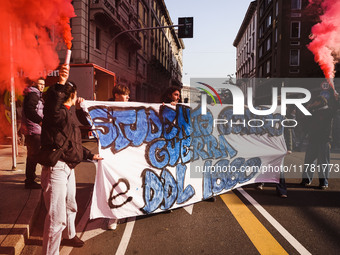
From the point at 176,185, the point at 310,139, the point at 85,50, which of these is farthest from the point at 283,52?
the point at 176,185

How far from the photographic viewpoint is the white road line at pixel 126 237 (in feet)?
9.66

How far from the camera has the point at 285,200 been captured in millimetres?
4621

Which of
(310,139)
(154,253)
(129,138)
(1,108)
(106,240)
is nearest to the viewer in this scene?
(154,253)

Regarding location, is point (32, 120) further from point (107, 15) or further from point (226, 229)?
point (107, 15)

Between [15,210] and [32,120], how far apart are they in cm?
144

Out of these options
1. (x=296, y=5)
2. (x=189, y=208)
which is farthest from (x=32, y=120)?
(x=296, y=5)

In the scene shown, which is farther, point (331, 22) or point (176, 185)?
point (331, 22)

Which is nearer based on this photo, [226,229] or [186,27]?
[226,229]

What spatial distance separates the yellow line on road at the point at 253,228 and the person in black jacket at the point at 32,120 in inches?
131

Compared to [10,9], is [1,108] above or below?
below

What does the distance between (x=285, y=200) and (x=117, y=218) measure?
2913 mm

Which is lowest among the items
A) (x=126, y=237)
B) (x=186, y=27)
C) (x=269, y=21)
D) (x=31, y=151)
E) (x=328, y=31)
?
(x=126, y=237)

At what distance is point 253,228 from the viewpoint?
11.5 feet

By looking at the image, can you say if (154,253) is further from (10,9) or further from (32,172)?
(10,9)
